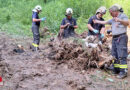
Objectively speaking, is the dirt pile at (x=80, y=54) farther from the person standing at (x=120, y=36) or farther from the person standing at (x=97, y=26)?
the person standing at (x=120, y=36)

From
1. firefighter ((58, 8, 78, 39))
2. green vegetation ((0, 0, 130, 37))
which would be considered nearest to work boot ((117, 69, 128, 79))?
firefighter ((58, 8, 78, 39))

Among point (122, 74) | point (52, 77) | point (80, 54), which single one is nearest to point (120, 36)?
point (122, 74)

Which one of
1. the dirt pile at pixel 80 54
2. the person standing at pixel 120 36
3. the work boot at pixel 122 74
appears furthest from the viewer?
the dirt pile at pixel 80 54

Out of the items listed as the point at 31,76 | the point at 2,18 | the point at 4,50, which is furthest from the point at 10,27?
the point at 31,76

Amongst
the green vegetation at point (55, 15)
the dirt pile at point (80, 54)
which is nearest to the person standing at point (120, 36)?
the dirt pile at point (80, 54)

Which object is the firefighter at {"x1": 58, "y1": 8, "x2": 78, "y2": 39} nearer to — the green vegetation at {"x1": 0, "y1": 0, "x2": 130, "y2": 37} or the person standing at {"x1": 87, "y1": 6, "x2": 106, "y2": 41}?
the person standing at {"x1": 87, "y1": 6, "x2": 106, "y2": 41}

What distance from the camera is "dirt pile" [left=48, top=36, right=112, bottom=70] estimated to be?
496cm

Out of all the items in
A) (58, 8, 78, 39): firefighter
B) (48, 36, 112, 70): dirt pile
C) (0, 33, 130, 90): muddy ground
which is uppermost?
(58, 8, 78, 39): firefighter

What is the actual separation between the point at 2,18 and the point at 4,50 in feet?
23.0

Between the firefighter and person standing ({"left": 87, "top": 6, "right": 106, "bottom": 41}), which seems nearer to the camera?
person standing ({"left": 87, "top": 6, "right": 106, "bottom": 41})

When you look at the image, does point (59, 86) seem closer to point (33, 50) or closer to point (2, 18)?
point (33, 50)

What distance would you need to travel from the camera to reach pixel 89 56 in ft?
16.4

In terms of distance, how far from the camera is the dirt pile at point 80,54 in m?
4.96

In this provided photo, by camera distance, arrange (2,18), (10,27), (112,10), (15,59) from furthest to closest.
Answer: (2,18) → (10,27) → (15,59) → (112,10)
